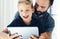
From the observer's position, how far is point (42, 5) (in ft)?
3.69

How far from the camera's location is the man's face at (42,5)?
1120 mm

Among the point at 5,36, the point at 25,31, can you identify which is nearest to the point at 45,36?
the point at 25,31

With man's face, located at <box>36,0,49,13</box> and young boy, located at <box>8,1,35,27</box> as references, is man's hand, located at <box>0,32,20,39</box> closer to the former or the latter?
young boy, located at <box>8,1,35,27</box>

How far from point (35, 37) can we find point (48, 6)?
27cm

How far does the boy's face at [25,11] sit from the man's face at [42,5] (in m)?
0.06

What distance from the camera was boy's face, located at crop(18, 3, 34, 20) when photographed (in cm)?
112

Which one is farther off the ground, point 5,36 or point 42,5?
point 42,5

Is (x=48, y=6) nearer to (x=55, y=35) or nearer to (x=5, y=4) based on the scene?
(x=55, y=35)

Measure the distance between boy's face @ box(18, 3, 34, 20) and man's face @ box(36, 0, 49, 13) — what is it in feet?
0.19

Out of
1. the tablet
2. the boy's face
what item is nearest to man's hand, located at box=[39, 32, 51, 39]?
the tablet

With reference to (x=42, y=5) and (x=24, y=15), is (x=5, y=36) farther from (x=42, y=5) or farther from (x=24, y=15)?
(x=42, y=5)

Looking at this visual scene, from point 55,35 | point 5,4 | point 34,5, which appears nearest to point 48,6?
point 34,5

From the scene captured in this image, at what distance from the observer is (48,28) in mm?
1121

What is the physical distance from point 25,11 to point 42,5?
5.6 inches
